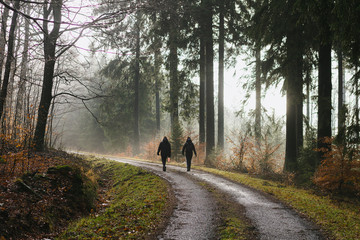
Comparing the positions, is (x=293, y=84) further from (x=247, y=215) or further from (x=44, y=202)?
(x=44, y=202)

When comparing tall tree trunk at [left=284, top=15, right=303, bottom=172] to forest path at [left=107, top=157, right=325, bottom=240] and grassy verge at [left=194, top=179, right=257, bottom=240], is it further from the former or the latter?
grassy verge at [left=194, top=179, right=257, bottom=240]

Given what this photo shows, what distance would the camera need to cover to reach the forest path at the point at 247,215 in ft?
16.8

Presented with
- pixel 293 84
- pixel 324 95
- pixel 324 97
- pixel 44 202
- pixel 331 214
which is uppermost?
pixel 293 84

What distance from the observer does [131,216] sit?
6250 mm

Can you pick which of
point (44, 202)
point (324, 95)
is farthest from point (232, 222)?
point (324, 95)

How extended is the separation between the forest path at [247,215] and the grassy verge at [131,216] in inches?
17.6

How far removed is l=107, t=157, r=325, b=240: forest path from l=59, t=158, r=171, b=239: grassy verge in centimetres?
45

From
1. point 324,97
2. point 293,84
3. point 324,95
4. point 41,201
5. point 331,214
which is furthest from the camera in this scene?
point 293,84

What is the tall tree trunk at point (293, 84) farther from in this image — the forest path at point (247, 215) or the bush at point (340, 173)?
the forest path at point (247, 215)

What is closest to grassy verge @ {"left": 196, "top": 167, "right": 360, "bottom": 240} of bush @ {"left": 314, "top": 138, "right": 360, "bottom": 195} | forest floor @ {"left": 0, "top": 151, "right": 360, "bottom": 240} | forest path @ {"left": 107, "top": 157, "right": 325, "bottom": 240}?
→ forest floor @ {"left": 0, "top": 151, "right": 360, "bottom": 240}

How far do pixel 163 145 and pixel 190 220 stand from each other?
8.23m

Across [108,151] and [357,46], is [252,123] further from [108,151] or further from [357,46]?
[108,151]

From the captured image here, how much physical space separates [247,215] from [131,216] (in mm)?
3022

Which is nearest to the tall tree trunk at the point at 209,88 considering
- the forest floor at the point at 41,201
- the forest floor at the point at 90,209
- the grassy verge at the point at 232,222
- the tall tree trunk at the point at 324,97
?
the tall tree trunk at the point at 324,97
